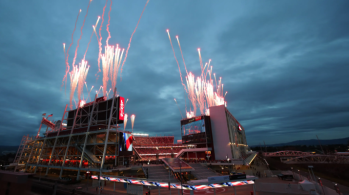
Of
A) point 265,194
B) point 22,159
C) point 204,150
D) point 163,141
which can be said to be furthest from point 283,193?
point 22,159

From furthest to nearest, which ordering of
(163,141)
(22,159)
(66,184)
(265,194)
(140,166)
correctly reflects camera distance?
(163,141), (22,159), (140,166), (66,184), (265,194)

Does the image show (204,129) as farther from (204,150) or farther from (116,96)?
(116,96)

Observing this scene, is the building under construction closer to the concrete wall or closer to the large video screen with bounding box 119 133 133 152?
the large video screen with bounding box 119 133 133 152

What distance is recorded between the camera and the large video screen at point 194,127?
50.1 metres

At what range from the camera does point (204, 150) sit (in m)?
47.1

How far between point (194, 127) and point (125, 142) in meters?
22.6

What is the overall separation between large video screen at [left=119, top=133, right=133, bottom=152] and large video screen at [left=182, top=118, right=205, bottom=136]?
20068 millimetres

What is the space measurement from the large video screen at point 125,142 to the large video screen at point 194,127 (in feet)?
65.8

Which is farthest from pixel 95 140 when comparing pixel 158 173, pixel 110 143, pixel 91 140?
pixel 158 173

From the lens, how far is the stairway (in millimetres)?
33047

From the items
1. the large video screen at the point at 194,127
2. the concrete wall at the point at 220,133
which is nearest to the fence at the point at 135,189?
the concrete wall at the point at 220,133

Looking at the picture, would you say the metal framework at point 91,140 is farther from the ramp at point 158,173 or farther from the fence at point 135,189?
the fence at point 135,189

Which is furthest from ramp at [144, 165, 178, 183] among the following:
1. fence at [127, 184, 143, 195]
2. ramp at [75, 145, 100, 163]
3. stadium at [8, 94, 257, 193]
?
ramp at [75, 145, 100, 163]

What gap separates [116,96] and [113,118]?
6118 millimetres
